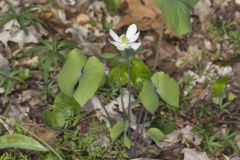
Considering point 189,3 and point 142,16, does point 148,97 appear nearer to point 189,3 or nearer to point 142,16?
point 189,3

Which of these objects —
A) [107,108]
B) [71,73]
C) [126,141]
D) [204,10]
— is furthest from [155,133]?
[204,10]

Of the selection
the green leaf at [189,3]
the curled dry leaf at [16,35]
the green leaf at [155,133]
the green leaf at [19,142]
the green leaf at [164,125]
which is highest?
the green leaf at [189,3]

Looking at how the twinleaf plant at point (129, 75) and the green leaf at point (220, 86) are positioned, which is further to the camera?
the green leaf at point (220, 86)

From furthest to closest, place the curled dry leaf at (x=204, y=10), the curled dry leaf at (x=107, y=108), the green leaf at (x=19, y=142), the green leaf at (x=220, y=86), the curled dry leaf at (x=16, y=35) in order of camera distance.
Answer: the curled dry leaf at (x=204, y=10), the curled dry leaf at (x=16, y=35), the green leaf at (x=220, y=86), the curled dry leaf at (x=107, y=108), the green leaf at (x=19, y=142)

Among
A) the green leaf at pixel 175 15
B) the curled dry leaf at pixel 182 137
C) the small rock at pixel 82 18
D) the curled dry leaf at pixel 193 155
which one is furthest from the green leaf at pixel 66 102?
the small rock at pixel 82 18

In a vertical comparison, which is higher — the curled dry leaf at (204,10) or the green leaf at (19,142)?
the green leaf at (19,142)

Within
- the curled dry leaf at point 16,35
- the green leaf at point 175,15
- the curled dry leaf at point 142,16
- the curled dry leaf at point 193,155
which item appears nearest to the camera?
the green leaf at point 175,15

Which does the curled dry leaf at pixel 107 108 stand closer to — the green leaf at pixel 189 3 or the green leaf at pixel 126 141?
the green leaf at pixel 126 141
